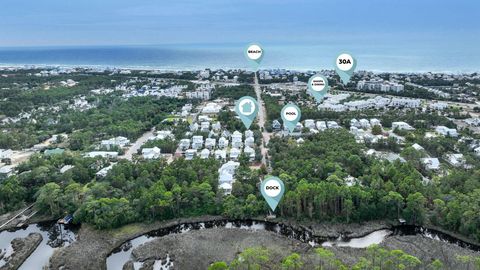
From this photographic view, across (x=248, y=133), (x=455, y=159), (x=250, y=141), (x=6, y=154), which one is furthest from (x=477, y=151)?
(x=6, y=154)

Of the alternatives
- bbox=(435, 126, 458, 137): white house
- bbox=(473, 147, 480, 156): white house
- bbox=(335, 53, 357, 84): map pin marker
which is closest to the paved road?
bbox=(335, 53, 357, 84): map pin marker

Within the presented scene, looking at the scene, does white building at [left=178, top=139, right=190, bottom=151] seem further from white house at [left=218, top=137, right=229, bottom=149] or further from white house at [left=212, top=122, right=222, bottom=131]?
white house at [left=212, top=122, right=222, bottom=131]

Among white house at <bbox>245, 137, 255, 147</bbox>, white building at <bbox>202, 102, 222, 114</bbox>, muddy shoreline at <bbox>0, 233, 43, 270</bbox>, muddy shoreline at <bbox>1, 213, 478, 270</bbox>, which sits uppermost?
white building at <bbox>202, 102, 222, 114</bbox>

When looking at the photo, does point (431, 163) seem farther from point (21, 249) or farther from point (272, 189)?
point (21, 249)

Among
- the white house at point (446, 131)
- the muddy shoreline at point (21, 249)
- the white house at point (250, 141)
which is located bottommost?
the muddy shoreline at point (21, 249)

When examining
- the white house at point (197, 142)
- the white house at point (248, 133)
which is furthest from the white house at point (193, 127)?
the white house at point (248, 133)

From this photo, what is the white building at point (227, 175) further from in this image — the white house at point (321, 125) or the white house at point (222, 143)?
the white house at point (321, 125)

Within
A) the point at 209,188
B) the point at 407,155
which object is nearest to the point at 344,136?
the point at 407,155
